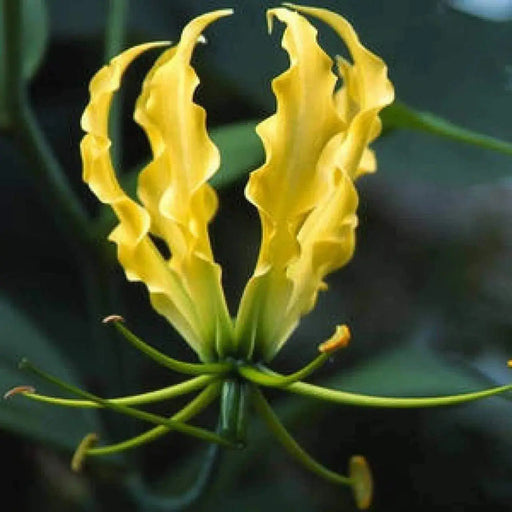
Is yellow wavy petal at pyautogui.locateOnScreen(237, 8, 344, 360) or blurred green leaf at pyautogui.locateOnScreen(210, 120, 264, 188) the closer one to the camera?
yellow wavy petal at pyautogui.locateOnScreen(237, 8, 344, 360)

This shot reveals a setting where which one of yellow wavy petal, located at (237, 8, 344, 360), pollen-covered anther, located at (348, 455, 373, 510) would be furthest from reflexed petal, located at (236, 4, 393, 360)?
A: pollen-covered anther, located at (348, 455, 373, 510)

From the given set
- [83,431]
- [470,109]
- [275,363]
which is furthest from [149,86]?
[275,363]

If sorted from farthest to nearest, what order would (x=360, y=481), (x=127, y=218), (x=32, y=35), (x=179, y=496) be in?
(x=179, y=496)
(x=32, y=35)
(x=360, y=481)
(x=127, y=218)

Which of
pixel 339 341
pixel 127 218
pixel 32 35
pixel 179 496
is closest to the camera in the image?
pixel 339 341

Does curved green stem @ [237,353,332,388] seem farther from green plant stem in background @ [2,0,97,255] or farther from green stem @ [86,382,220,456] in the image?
green plant stem in background @ [2,0,97,255]

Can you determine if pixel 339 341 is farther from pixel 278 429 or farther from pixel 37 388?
pixel 37 388

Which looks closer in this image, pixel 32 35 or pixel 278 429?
pixel 278 429

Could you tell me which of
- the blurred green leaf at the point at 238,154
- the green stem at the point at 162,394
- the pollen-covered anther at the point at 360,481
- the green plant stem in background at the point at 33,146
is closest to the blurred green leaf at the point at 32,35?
the green plant stem in background at the point at 33,146

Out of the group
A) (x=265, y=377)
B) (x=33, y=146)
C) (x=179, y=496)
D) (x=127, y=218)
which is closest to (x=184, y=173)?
(x=127, y=218)
